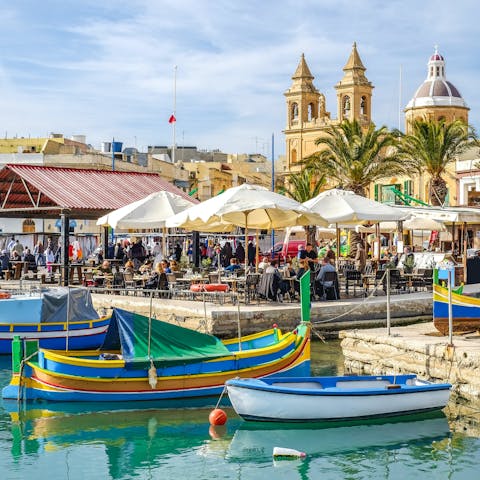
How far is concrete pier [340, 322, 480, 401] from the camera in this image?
15.2 m

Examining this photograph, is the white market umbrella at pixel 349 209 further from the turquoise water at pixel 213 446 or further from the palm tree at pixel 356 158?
the palm tree at pixel 356 158

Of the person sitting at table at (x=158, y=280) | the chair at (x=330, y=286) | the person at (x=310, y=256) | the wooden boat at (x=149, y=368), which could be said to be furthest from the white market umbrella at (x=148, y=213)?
the wooden boat at (x=149, y=368)

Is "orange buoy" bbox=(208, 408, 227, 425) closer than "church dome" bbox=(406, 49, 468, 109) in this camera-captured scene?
Yes

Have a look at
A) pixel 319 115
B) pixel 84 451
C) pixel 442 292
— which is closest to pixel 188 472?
pixel 84 451

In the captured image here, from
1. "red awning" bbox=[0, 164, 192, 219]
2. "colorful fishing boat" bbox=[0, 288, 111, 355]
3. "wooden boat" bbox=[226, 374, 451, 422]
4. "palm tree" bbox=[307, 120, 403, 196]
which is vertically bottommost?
"wooden boat" bbox=[226, 374, 451, 422]

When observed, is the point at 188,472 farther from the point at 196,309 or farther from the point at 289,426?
the point at 196,309

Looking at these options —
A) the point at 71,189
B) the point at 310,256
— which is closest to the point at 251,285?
the point at 310,256

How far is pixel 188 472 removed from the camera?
12.1 metres

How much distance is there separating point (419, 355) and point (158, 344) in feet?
15.8

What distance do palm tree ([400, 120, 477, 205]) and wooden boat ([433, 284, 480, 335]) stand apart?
25.9m

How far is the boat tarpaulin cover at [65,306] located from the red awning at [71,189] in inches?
314

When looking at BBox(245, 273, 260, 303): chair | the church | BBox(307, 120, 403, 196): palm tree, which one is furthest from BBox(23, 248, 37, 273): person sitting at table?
the church

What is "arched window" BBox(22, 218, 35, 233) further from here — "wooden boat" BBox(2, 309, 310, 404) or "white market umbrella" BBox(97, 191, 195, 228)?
"wooden boat" BBox(2, 309, 310, 404)

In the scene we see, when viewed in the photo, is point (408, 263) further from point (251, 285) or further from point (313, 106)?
point (313, 106)
